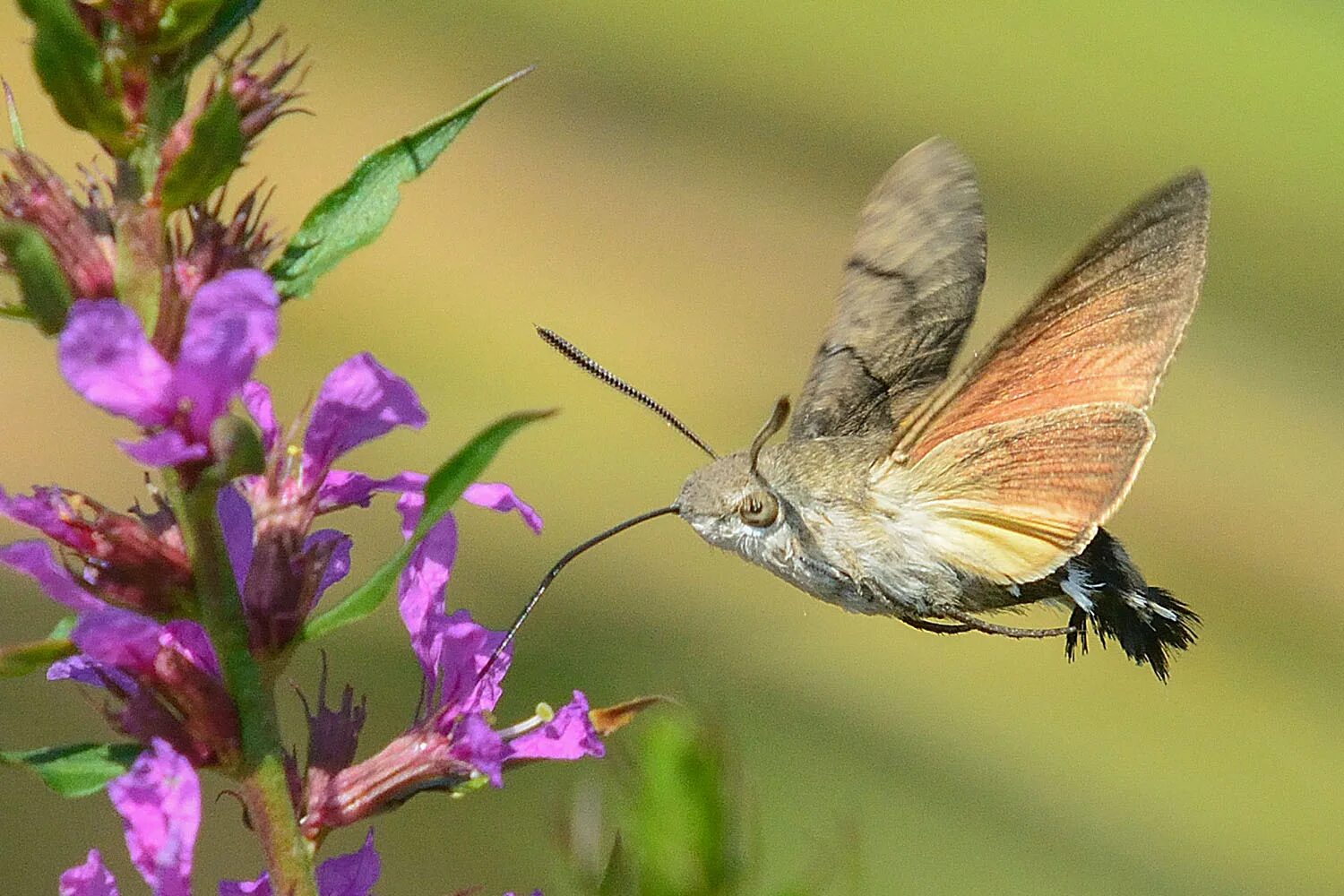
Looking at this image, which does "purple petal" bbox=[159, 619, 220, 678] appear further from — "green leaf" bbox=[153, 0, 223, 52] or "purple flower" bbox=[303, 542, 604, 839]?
"green leaf" bbox=[153, 0, 223, 52]

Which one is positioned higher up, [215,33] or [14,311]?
[215,33]

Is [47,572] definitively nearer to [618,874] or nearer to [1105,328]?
[618,874]

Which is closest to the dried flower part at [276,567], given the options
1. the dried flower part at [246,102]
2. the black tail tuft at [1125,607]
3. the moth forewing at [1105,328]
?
the dried flower part at [246,102]

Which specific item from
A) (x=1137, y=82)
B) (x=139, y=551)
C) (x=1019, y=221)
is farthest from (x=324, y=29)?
(x=139, y=551)

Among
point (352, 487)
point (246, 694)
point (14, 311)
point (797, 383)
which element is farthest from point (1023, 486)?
point (797, 383)

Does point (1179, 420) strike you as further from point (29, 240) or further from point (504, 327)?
point (29, 240)

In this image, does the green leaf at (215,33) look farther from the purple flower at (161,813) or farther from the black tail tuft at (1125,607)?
the black tail tuft at (1125,607)

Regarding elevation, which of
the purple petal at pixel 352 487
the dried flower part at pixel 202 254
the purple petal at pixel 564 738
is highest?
the dried flower part at pixel 202 254
